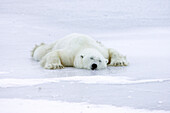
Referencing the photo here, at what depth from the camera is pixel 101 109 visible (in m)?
3.62

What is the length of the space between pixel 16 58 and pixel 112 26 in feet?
18.0

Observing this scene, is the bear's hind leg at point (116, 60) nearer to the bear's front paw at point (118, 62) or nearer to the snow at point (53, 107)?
the bear's front paw at point (118, 62)

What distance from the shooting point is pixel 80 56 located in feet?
20.6

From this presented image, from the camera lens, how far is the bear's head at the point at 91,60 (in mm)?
6124

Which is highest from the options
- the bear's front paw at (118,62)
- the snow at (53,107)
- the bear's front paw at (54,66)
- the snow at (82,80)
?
the bear's front paw at (118,62)

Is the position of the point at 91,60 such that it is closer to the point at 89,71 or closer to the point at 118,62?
the point at 89,71

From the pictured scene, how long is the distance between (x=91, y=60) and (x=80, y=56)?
230 mm

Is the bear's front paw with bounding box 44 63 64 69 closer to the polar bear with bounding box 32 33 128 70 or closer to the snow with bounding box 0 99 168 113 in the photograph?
the polar bear with bounding box 32 33 128 70

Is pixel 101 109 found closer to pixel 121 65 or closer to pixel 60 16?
pixel 121 65

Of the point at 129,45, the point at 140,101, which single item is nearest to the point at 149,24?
the point at 129,45

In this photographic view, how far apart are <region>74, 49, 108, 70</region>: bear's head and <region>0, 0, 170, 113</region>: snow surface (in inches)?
6.5

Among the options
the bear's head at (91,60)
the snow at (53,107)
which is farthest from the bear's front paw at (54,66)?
the snow at (53,107)

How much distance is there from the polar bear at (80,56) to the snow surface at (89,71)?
180mm

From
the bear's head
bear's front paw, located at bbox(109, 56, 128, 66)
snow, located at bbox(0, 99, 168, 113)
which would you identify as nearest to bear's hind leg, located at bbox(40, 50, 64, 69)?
the bear's head
